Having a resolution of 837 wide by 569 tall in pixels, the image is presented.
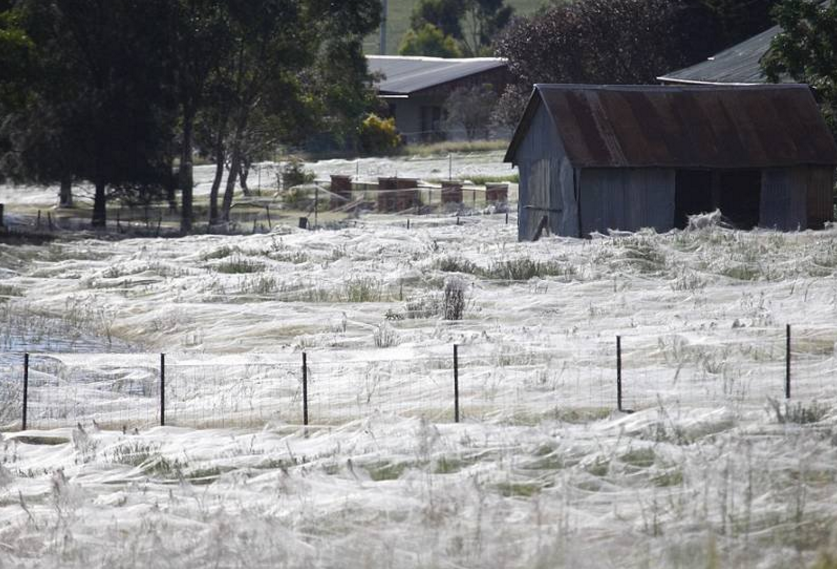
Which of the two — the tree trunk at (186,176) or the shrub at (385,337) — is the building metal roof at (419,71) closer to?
the tree trunk at (186,176)

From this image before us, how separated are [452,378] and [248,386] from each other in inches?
82.0

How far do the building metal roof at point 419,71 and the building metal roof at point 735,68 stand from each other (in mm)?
25432

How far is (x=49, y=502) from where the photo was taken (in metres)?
10.2

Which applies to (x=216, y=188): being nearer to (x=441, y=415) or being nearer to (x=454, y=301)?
(x=454, y=301)

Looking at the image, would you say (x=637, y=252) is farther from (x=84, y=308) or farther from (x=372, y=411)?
(x=372, y=411)

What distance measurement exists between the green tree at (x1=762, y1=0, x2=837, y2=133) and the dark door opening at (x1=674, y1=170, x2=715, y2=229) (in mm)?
3208

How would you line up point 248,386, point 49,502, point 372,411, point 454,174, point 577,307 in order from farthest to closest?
1. point 454,174
2. point 577,307
3. point 248,386
4. point 372,411
5. point 49,502

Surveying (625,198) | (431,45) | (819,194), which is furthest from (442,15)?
(625,198)

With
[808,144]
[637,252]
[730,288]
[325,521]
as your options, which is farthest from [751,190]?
[325,521]

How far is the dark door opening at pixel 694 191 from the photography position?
102 feet

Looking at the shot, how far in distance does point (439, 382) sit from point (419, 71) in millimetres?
64943

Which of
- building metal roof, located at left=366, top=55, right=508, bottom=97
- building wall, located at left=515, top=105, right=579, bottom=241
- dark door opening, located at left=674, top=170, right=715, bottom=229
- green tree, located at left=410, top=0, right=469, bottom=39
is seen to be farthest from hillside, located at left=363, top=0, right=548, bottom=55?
dark door opening, located at left=674, top=170, right=715, bottom=229

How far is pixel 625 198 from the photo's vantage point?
29.6 metres

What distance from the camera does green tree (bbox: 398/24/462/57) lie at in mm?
104625
